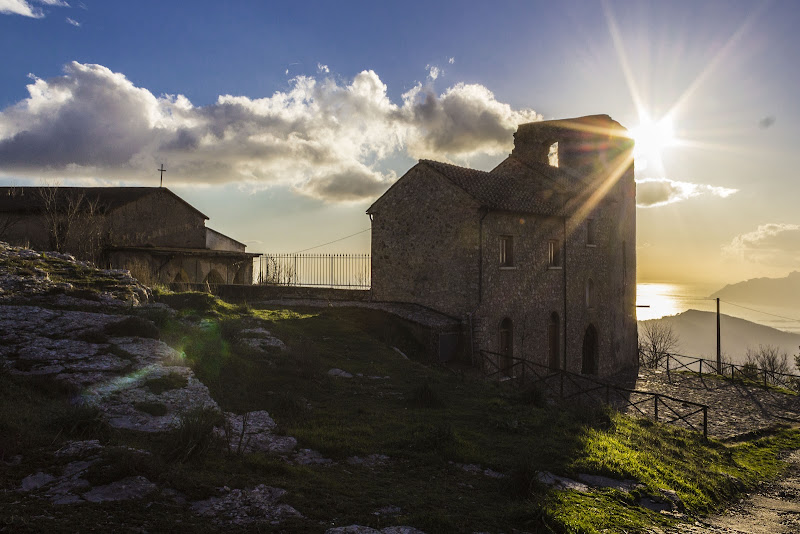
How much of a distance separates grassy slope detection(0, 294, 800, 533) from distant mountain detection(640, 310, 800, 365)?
137 m

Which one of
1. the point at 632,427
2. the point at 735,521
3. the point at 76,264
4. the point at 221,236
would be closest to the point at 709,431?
the point at 632,427

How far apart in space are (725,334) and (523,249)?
539ft

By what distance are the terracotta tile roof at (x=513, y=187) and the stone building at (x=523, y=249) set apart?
0.07 metres

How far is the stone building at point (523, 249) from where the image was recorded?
19875 millimetres

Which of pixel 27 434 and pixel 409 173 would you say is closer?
pixel 27 434

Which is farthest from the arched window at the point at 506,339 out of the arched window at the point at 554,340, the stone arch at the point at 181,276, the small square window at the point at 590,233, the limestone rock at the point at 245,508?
the stone arch at the point at 181,276

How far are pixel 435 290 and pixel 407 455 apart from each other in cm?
1304

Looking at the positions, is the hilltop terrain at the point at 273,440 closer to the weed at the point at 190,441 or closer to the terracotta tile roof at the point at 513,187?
the weed at the point at 190,441

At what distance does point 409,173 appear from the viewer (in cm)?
2178

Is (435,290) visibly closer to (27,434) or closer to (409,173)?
(409,173)

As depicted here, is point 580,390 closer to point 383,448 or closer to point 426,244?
point 426,244

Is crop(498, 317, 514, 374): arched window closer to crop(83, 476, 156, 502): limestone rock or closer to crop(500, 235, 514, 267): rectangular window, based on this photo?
crop(500, 235, 514, 267): rectangular window

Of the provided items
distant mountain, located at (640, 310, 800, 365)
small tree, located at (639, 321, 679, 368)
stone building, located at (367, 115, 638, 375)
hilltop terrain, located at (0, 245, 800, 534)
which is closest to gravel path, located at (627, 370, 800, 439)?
stone building, located at (367, 115, 638, 375)

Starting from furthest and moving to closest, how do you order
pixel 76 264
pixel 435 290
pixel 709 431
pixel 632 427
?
pixel 435 290
pixel 709 431
pixel 76 264
pixel 632 427
